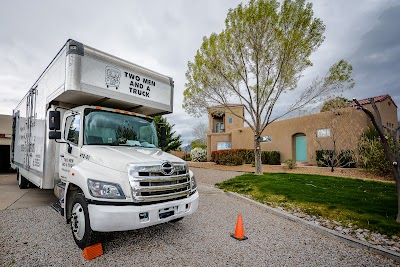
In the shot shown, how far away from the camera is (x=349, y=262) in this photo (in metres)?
3.54

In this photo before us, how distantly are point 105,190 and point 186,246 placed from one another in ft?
5.81

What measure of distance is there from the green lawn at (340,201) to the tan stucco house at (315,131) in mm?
6602

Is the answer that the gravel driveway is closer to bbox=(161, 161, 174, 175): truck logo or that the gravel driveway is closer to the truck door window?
bbox=(161, 161, 174, 175): truck logo

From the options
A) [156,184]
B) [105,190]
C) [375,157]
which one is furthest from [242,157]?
[105,190]

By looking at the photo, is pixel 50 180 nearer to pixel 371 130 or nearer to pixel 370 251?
pixel 370 251

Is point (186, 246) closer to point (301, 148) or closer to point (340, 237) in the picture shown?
point (340, 237)

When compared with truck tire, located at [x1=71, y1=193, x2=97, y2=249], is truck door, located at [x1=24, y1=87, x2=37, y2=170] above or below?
above

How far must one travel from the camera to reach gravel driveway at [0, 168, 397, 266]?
134 inches

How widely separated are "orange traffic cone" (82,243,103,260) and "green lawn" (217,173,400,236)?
5.25 m

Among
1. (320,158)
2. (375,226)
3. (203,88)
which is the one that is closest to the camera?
(375,226)

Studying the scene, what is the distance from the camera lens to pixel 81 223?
3592mm

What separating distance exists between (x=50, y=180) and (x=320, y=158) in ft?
56.2

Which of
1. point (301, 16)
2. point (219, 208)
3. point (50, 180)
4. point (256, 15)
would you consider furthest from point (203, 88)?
point (50, 180)

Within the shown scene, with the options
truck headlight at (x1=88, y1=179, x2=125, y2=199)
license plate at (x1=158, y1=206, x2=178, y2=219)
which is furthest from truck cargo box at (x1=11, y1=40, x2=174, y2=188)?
license plate at (x1=158, y1=206, x2=178, y2=219)
